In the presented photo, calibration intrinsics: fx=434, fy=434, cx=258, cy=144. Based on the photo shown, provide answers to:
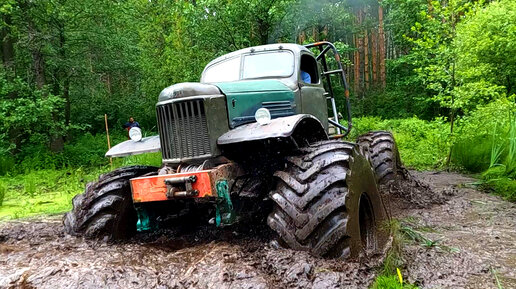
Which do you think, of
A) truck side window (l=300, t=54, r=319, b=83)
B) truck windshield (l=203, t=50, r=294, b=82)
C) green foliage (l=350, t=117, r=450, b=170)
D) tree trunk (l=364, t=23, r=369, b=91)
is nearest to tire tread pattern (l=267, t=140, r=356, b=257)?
truck windshield (l=203, t=50, r=294, b=82)

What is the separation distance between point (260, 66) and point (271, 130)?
6.19 feet

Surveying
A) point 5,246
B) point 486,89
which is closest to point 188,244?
point 5,246

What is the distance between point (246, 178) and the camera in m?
4.02

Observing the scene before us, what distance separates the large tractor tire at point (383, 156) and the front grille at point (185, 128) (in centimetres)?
282

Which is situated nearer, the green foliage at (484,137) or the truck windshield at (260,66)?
the truck windshield at (260,66)

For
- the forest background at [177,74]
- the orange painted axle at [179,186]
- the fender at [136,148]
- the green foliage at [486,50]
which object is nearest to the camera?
the orange painted axle at [179,186]

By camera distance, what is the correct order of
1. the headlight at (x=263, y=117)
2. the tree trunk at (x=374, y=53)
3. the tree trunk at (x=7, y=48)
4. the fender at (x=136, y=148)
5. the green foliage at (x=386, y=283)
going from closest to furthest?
1. the green foliage at (x=386, y=283)
2. the headlight at (x=263, y=117)
3. the fender at (x=136, y=148)
4. the tree trunk at (x=7, y=48)
5. the tree trunk at (x=374, y=53)

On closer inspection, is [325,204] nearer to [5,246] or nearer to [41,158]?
[5,246]

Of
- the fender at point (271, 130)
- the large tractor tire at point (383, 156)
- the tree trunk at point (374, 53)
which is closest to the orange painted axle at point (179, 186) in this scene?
the fender at point (271, 130)

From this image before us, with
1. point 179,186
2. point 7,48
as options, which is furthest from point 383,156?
point 7,48

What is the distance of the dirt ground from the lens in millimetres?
2654

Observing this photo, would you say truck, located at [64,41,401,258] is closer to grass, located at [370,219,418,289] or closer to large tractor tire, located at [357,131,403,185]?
grass, located at [370,219,418,289]

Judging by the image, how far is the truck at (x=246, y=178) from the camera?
10.0 feet

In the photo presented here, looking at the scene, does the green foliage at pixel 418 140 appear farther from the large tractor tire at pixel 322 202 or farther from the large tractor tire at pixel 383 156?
the large tractor tire at pixel 322 202
